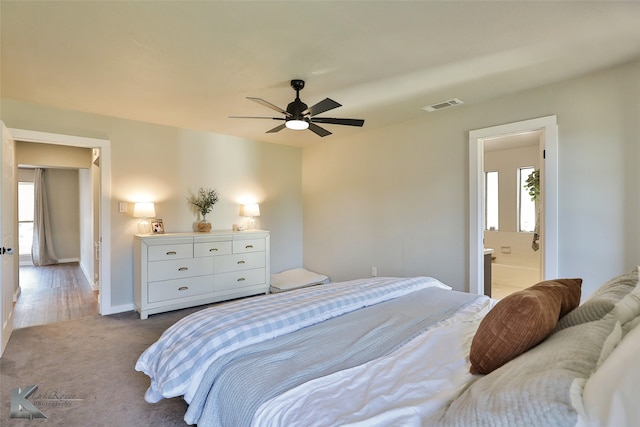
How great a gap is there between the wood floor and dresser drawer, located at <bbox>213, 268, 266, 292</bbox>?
1.49m

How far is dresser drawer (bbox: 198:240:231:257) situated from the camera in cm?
405

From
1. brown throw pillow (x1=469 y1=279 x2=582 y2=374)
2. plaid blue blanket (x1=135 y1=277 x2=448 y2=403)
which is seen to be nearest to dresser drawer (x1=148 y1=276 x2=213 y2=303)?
plaid blue blanket (x1=135 y1=277 x2=448 y2=403)

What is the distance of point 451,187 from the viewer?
3.67 m

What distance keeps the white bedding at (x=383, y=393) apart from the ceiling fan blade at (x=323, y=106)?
177 cm

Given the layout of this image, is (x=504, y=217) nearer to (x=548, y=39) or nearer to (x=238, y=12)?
(x=548, y=39)

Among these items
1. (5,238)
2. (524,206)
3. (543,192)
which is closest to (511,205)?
(524,206)

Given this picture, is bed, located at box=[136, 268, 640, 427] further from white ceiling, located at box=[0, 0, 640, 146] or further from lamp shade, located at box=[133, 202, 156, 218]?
lamp shade, located at box=[133, 202, 156, 218]

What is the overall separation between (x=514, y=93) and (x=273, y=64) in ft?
7.80

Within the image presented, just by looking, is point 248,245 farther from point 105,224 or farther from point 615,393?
point 615,393

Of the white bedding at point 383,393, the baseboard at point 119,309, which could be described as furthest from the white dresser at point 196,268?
the white bedding at point 383,393

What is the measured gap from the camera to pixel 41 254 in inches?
283

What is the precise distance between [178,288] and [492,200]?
6.20 m

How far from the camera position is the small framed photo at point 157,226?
13.5 feet

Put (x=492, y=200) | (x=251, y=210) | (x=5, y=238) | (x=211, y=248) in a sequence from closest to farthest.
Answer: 1. (x=5, y=238)
2. (x=211, y=248)
3. (x=251, y=210)
4. (x=492, y=200)
